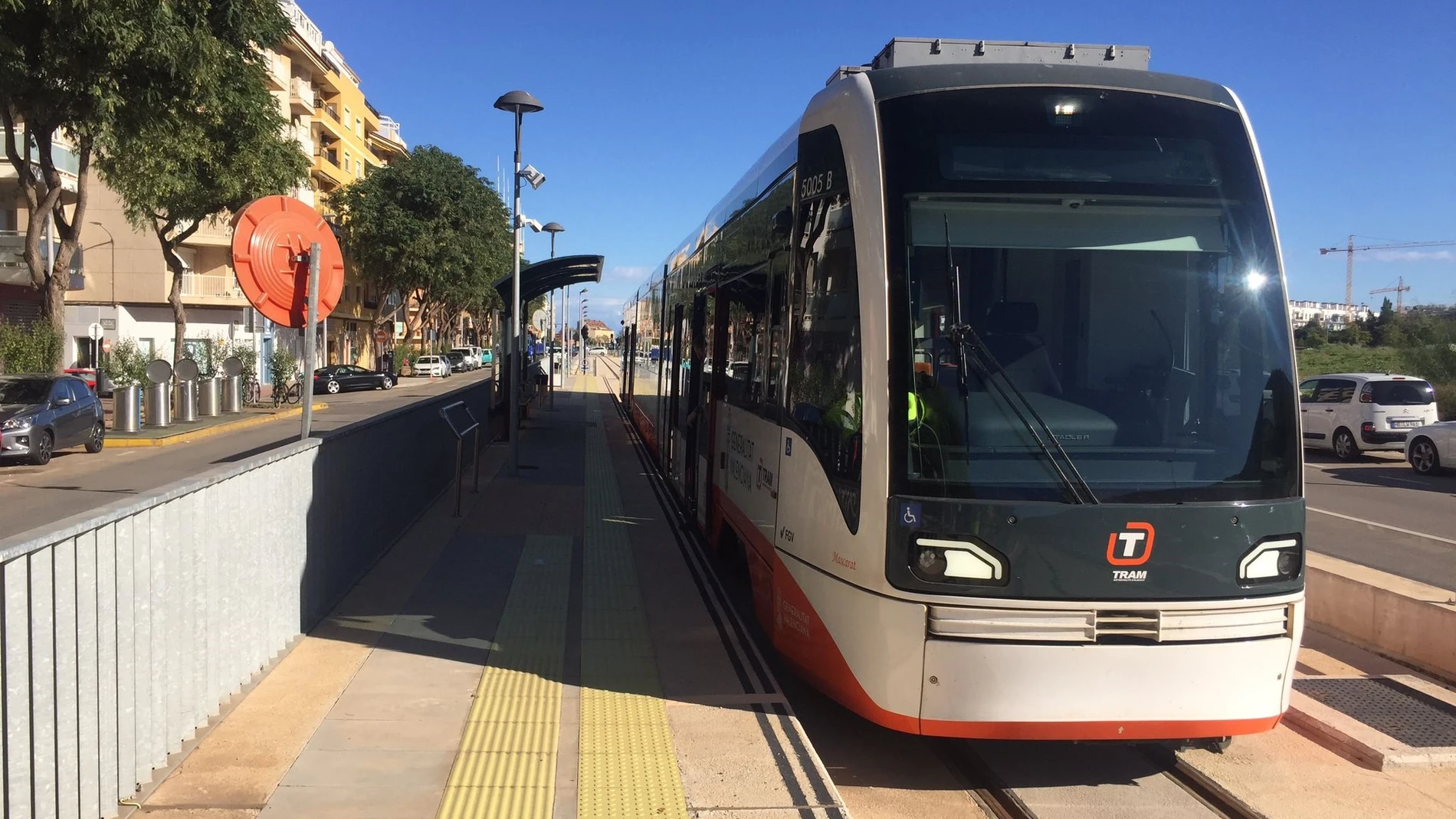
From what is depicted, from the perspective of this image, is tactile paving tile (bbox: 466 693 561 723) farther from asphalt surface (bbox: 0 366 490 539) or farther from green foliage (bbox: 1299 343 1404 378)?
green foliage (bbox: 1299 343 1404 378)

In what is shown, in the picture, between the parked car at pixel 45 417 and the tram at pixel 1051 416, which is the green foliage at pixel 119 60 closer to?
the parked car at pixel 45 417

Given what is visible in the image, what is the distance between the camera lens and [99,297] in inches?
1742

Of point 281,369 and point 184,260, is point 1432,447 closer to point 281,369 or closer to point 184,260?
point 281,369

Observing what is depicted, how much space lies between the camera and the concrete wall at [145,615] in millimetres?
3449

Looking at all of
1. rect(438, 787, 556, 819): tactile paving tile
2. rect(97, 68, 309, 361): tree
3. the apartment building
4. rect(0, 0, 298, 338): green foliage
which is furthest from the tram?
the apartment building

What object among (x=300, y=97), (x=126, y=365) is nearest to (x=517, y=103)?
(x=126, y=365)

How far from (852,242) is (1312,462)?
20.2 meters

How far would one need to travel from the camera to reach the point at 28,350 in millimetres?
24859

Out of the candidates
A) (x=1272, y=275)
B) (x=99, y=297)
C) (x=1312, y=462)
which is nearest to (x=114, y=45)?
(x=1272, y=275)

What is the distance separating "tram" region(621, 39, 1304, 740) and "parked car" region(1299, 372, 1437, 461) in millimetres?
18333

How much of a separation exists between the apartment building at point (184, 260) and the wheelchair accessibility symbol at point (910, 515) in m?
31.7

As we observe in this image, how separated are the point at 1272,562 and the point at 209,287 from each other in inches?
1943

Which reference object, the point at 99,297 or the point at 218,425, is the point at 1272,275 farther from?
the point at 99,297

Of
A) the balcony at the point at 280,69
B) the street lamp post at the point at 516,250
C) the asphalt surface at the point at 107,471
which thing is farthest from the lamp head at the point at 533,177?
the balcony at the point at 280,69
